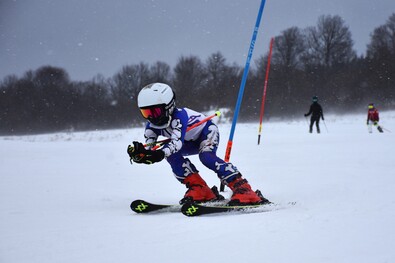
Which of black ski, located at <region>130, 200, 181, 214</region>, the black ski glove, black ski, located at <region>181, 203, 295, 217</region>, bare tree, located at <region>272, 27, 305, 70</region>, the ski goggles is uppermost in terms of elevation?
bare tree, located at <region>272, 27, 305, 70</region>

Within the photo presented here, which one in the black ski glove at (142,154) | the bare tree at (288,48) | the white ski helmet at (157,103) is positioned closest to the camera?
the black ski glove at (142,154)

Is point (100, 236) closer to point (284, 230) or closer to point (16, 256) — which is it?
point (16, 256)

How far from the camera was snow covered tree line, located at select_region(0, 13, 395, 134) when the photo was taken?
41.2 metres

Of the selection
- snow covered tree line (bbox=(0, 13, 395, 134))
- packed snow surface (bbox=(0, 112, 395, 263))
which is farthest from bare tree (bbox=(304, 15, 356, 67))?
packed snow surface (bbox=(0, 112, 395, 263))

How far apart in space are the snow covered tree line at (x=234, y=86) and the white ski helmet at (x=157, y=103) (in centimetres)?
3418

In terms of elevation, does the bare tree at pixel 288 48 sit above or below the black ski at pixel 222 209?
above

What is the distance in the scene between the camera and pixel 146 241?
2629mm

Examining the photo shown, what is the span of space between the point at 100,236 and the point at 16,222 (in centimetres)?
124

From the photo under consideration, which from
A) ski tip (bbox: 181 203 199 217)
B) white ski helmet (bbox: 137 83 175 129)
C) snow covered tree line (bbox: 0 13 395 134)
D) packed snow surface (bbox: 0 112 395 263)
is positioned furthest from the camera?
snow covered tree line (bbox: 0 13 395 134)

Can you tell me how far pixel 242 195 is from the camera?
3957 millimetres

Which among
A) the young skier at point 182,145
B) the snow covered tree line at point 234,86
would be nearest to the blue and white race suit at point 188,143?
the young skier at point 182,145

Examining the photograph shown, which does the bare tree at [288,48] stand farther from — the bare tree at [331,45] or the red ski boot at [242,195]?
the red ski boot at [242,195]

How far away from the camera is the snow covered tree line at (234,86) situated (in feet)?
135

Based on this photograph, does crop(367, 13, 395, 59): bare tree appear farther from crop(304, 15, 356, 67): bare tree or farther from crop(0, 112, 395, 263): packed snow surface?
crop(0, 112, 395, 263): packed snow surface
